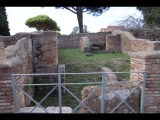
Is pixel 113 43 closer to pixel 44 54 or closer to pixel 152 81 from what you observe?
pixel 44 54

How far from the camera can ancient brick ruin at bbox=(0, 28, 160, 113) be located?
3273 mm

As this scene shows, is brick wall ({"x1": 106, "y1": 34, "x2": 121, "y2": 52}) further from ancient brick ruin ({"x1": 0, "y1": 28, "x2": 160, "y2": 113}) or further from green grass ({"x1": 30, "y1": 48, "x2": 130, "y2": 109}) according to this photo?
green grass ({"x1": 30, "y1": 48, "x2": 130, "y2": 109})

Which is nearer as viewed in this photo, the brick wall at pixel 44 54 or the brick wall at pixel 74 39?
the brick wall at pixel 44 54

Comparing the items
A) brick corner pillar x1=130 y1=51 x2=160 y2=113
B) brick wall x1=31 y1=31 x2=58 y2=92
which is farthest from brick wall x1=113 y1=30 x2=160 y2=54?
brick corner pillar x1=130 y1=51 x2=160 y2=113

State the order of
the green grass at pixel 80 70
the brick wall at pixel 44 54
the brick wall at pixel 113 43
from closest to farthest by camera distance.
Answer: the green grass at pixel 80 70 < the brick wall at pixel 44 54 < the brick wall at pixel 113 43

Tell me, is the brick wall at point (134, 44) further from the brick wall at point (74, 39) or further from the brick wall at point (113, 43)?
the brick wall at point (74, 39)

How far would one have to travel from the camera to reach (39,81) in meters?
7.16

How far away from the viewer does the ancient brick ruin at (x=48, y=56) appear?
3.27m

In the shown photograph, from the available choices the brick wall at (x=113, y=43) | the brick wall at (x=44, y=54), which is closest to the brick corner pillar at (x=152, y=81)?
the brick wall at (x=44, y=54)

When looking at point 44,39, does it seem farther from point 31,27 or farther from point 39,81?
point 31,27

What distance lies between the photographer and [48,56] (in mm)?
7164

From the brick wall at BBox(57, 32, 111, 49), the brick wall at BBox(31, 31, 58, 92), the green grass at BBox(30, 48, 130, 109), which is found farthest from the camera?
the brick wall at BBox(57, 32, 111, 49)
